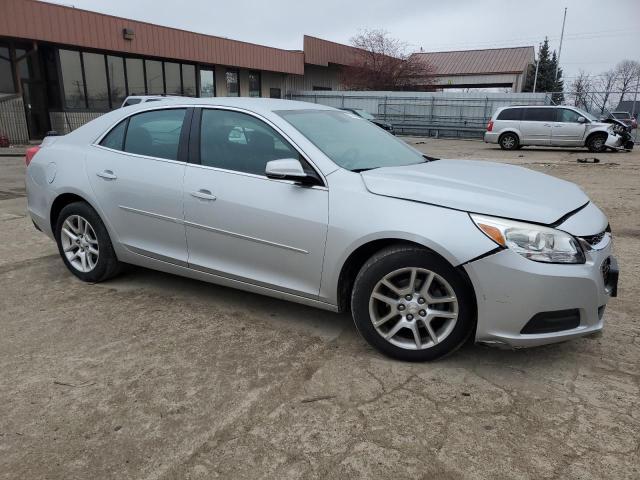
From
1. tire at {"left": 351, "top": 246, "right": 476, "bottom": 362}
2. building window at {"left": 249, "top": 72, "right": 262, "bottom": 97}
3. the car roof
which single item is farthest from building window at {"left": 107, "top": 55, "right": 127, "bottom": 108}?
tire at {"left": 351, "top": 246, "right": 476, "bottom": 362}

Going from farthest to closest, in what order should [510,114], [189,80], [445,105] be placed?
[445,105] < [189,80] < [510,114]

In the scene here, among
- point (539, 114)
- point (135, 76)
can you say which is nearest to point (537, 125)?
point (539, 114)

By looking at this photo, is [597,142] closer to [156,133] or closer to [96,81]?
[156,133]

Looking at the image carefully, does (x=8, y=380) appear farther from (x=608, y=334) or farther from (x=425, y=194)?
(x=608, y=334)

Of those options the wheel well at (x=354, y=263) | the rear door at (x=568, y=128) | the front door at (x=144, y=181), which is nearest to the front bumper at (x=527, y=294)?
the wheel well at (x=354, y=263)

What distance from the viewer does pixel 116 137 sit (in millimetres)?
4172

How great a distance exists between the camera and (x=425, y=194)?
292 cm

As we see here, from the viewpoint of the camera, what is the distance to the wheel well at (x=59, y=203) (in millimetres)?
4336

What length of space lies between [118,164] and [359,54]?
3625 cm

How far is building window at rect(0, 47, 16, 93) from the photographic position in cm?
1897

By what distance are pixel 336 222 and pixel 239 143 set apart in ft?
3.36

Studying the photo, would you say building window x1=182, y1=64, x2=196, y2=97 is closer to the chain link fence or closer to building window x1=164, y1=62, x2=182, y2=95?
building window x1=164, y1=62, x2=182, y2=95

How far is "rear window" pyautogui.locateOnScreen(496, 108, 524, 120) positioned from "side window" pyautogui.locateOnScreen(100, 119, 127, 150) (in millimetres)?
18089

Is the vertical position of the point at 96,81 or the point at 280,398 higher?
the point at 96,81
